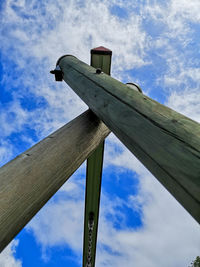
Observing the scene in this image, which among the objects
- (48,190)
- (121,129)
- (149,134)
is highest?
(121,129)

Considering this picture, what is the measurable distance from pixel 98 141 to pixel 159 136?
112 centimetres

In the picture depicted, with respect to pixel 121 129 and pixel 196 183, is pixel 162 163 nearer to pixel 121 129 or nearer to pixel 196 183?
pixel 196 183

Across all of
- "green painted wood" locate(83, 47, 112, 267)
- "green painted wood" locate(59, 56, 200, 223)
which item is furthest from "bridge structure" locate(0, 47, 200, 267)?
"green painted wood" locate(83, 47, 112, 267)

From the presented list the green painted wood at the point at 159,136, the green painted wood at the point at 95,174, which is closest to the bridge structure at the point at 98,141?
the green painted wood at the point at 159,136

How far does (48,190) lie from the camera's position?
4.10ft

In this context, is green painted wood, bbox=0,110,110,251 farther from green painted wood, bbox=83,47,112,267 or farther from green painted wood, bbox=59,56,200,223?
green painted wood, bbox=83,47,112,267

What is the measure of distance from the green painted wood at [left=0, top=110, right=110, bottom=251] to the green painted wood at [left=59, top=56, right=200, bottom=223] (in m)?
0.36

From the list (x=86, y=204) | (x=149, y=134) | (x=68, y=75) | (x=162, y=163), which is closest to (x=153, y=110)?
(x=149, y=134)

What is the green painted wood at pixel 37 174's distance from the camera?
3.28 ft

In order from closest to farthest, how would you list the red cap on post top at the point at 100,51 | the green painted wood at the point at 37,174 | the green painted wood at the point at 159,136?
1. the green painted wood at the point at 159,136
2. the green painted wood at the point at 37,174
3. the red cap on post top at the point at 100,51

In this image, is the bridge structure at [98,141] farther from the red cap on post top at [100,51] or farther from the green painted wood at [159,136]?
the red cap on post top at [100,51]

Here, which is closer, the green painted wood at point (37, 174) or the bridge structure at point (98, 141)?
the bridge structure at point (98, 141)

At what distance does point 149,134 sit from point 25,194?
2.47 ft

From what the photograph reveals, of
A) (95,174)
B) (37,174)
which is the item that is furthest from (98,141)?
(95,174)
